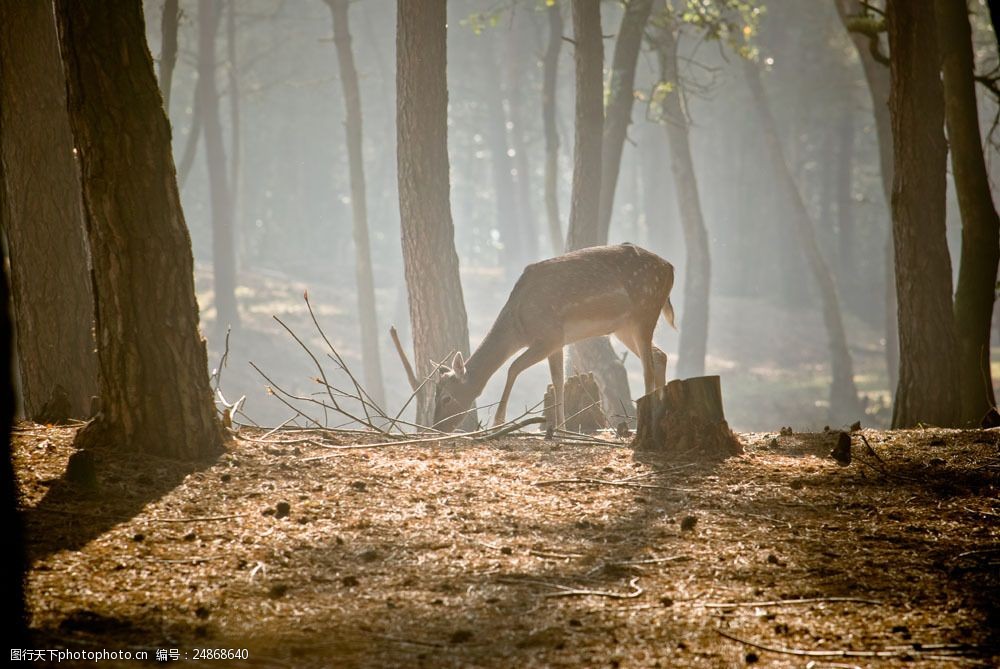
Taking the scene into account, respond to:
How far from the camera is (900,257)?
9016 mm

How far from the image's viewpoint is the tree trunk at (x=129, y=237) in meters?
5.91

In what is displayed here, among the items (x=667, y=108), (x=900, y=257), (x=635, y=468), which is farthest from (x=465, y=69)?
(x=635, y=468)

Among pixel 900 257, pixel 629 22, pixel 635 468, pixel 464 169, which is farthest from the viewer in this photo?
pixel 464 169

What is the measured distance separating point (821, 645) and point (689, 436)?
3120 mm

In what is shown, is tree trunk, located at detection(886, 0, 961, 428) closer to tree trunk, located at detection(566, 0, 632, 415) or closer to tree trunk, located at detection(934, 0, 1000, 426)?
tree trunk, located at detection(934, 0, 1000, 426)

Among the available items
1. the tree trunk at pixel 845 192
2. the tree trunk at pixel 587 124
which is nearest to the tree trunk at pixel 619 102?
the tree trunk at pixel 587 124

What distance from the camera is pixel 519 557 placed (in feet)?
15.6

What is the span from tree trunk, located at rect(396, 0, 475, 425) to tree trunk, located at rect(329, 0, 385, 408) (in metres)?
9.93

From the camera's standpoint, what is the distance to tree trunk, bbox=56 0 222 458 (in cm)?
591

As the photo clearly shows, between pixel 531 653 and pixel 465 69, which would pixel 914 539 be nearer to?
pixel 531 653

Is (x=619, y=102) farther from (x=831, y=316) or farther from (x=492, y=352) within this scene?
(x=831, y=316)

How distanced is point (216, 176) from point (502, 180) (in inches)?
572

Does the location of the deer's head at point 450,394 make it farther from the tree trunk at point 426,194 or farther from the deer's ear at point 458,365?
the tree trunk at point 426,194

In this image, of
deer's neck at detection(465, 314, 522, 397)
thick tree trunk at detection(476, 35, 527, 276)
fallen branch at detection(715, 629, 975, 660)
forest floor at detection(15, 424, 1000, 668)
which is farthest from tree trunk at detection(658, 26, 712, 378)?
fallen branch at detection(715, 629, 975, 660)
